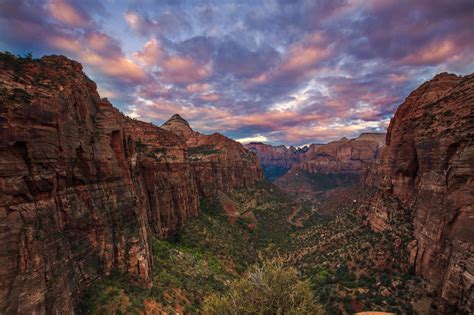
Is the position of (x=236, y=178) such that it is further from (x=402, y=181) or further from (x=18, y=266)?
(x=18, y=266)

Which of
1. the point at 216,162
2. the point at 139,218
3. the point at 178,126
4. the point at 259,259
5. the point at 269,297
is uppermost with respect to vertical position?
the point at 178,126

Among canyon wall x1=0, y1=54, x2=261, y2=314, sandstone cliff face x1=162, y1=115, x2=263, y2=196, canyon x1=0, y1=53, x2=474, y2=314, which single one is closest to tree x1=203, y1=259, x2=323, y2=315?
canyon wall x1=0, y1=54, x2=261, y2=314

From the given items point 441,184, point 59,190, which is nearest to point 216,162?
point 59,190

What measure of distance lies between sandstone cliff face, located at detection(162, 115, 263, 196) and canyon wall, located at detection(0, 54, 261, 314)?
152ft

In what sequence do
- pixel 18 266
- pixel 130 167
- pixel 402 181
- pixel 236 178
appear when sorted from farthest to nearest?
pixel 236 178 → pixel 402 181 → pixel 130 167 → pixel 18 266

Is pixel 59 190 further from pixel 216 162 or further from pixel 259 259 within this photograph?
pixel 216 162

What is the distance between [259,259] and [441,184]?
4435cm

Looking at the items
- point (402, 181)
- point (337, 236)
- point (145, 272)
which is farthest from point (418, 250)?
point (145, 272)

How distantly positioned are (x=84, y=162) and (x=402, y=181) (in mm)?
47074

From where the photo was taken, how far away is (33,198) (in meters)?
17.2

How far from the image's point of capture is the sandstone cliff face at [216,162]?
81312mm

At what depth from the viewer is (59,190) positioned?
2052 cm

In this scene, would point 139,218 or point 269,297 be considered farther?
point 139,218

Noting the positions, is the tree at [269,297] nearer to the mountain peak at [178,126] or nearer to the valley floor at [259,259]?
the valley floor at [259,259]
